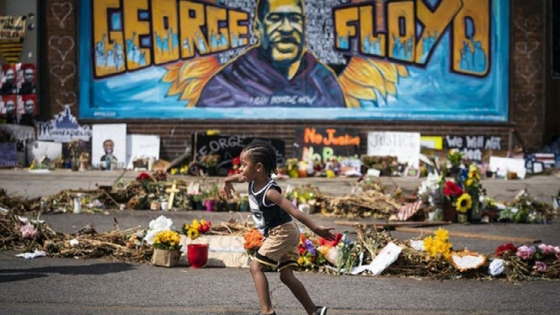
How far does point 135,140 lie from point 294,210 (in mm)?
16267

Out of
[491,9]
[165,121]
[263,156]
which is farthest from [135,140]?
[263,156]

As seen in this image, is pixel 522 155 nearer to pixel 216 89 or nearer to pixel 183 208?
pixel 216 89

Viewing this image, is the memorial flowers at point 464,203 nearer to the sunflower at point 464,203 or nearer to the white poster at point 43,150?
the sunflower at point 464,203

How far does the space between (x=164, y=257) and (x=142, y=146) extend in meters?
13.1

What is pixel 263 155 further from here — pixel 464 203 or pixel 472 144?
pixel 472 144

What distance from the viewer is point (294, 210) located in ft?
19.3

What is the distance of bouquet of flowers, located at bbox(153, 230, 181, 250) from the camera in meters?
8.66

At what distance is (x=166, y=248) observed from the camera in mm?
8719

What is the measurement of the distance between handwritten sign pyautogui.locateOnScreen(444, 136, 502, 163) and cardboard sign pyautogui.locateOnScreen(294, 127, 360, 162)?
2705 millimetres

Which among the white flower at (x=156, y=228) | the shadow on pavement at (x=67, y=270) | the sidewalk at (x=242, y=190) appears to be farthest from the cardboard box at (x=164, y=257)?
the sidewalk at (x=242, y=190)

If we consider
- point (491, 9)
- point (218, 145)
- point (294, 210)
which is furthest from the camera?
point (491, 9)

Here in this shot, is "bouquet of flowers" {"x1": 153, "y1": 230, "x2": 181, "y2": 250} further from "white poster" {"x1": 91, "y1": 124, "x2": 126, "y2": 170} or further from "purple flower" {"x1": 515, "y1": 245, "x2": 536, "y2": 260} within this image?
"white poster" {"x1": 91, "y1": 124, "x2": 126, "y2": 170}

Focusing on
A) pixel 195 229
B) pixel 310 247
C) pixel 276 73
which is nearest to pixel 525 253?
pixel 310 247

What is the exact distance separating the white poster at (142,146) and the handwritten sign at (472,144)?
8.33 m
